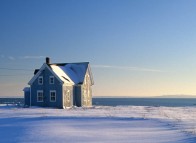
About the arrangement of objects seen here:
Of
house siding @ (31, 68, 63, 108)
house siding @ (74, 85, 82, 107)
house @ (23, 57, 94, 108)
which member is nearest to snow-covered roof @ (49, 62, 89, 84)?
house @ (23, 57, 94, 108)

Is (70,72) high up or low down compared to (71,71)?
down

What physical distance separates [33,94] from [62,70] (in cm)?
647

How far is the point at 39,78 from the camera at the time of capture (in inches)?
2104

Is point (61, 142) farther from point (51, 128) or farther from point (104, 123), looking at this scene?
point (104, 123)

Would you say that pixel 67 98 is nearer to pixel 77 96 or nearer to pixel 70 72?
pixel 77 96

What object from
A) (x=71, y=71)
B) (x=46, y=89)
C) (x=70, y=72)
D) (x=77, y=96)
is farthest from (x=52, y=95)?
(x=71, y=71)

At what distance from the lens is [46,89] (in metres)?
52.6

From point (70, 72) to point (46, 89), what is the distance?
686 centimetres

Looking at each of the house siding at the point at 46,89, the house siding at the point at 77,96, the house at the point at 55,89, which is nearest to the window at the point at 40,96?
the house at the point at 55,89

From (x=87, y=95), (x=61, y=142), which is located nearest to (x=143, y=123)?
(x=61, y=142)

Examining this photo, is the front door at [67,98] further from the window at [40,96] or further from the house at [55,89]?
the window at [40,96]

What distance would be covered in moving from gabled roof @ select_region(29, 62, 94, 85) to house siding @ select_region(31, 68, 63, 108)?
66 centimetres

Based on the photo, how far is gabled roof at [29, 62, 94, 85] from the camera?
5302 centimetres

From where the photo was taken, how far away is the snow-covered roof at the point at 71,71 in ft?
177
